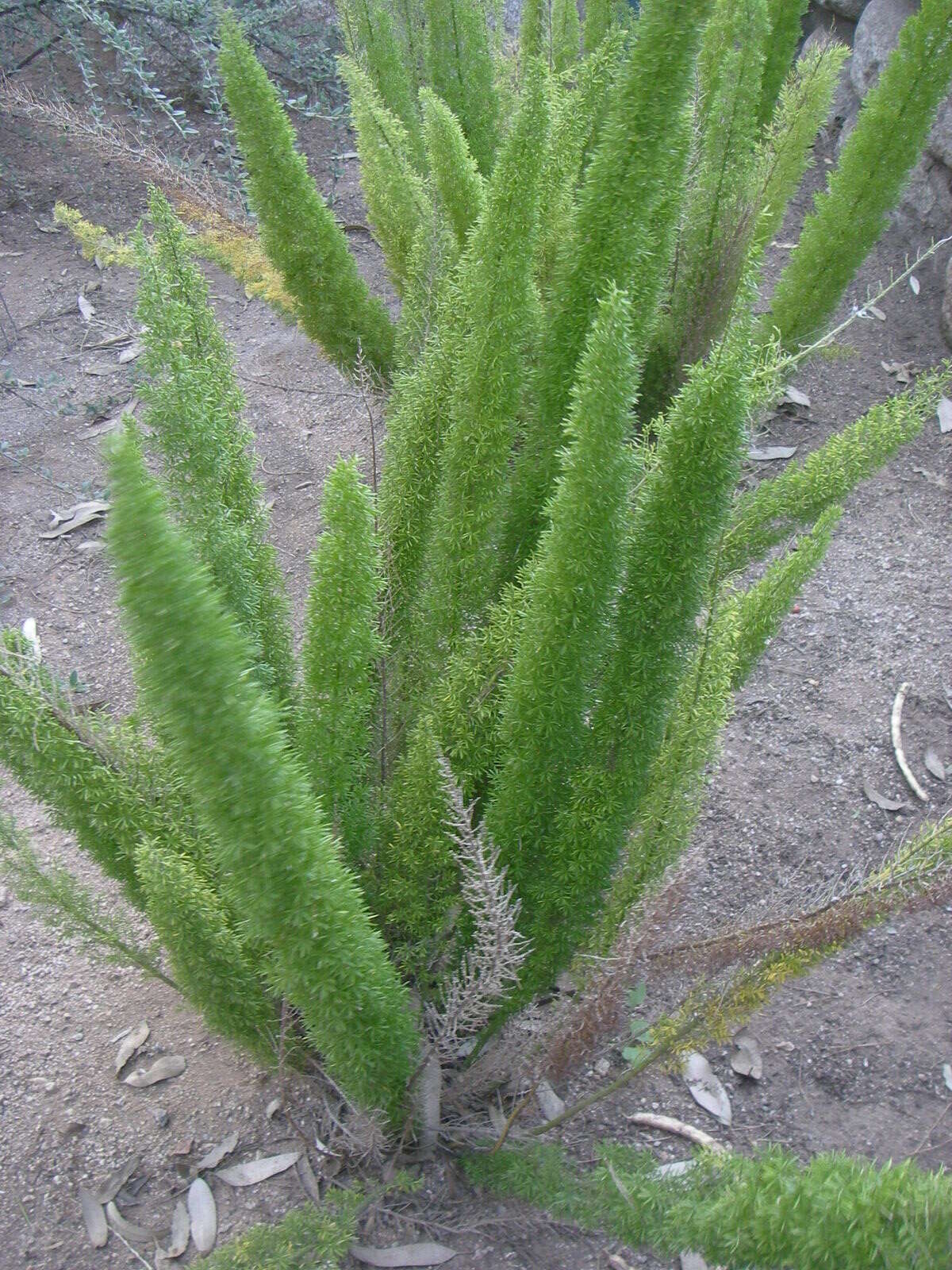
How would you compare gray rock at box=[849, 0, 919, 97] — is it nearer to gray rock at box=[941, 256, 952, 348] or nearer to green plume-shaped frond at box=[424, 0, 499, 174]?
gray rock at box=[941, 256, 952, 348]

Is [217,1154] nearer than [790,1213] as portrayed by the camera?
No

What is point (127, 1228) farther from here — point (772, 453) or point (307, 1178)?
point (772, 453)

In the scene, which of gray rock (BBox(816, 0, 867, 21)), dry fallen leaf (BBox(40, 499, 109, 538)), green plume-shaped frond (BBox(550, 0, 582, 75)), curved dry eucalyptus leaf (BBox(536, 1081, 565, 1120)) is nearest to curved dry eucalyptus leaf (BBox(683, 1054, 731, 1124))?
curved dry eucalyptus leaf (BBox(536, 1081, 565, 1120))

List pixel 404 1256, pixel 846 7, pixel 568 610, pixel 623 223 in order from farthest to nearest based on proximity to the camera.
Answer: pixel 846 7 → pixel 404 1256 → pixel 623 223 → pixel 568 610

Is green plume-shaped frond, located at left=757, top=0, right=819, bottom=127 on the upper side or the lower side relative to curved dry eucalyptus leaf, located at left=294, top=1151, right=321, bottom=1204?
upper

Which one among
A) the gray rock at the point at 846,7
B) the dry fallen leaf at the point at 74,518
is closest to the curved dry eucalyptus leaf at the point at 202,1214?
the dry fallen leaf at the point at 74,518

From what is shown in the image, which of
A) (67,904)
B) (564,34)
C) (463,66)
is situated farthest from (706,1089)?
(564,34)
